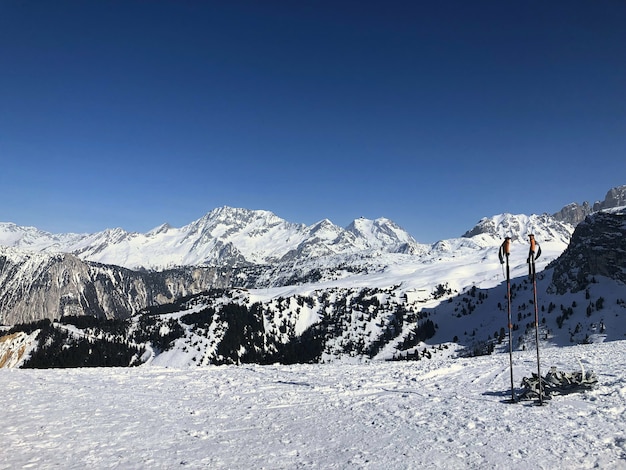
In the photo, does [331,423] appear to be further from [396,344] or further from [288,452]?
[396,344]

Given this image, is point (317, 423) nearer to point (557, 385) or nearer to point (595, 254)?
point (557, 385)

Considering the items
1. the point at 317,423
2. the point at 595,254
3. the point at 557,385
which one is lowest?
the point at 317,423

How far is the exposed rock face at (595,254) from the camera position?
10612 centimetres

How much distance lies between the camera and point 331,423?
17.0 m

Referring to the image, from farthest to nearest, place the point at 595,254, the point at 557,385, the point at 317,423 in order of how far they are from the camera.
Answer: the point at 595,254 < the point at 557,385 < the point at 317,423

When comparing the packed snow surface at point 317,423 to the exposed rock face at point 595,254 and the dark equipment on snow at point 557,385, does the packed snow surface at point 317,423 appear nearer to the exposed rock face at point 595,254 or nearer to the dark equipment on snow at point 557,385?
the dark equipment on snow at point 557,385

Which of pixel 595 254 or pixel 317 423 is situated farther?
pixel 595 254

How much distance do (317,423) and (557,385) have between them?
459 inches

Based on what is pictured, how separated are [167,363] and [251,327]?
1833 inches

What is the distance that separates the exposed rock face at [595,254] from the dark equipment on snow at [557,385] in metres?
104

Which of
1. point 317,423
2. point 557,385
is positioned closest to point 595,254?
point 557,385

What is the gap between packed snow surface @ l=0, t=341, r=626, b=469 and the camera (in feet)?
42.5

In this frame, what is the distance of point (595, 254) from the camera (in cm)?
11181

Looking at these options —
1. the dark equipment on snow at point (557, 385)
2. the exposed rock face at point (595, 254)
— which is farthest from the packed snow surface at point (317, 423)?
the exposed rock face at point (595, 254)
